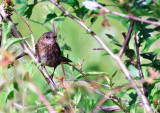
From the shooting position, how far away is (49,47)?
373 cm

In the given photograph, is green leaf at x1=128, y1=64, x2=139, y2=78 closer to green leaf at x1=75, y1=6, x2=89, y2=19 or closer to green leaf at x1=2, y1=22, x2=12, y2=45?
green leaf at x1=75, y1=6, x2=89, y2=19

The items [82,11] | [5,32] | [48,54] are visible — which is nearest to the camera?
[5,32]

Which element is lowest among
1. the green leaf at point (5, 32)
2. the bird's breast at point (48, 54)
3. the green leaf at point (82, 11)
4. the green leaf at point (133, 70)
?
the bird's breast at point (48, 54)

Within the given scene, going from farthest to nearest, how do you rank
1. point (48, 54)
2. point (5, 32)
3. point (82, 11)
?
1. point (48, 54)
2. point (82, 11)
3. point (5, 32)

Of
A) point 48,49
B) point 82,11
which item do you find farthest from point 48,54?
point 82,11

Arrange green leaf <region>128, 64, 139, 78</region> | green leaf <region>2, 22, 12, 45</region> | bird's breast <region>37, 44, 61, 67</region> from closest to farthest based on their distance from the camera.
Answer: green leaf <region>2, 22, 12, 45</region>, green leaf <region>128, 64, 139, 78</region>, bird's breast <region>37, 44, 61, 67</region>

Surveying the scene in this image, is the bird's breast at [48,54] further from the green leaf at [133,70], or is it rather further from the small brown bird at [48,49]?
the green leaf at [133,70]

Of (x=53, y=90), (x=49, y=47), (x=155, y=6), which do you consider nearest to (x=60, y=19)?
(x=53, y=90)

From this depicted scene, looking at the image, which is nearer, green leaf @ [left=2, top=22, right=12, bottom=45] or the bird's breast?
green leaf @ [left=2, top=22, right=12, bottom=45]

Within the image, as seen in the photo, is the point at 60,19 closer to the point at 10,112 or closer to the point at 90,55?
the point at 10,112

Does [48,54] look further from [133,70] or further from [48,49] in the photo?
[133,70]

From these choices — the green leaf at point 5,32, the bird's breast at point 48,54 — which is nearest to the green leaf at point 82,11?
the green leaf at point 5,32

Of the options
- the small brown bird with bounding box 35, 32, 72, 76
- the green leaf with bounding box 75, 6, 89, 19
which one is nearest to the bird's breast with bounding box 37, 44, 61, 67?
the small brown bird with bounding box 35, 32, 72, 76

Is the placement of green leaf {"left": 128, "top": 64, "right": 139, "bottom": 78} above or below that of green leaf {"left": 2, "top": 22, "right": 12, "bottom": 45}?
below
